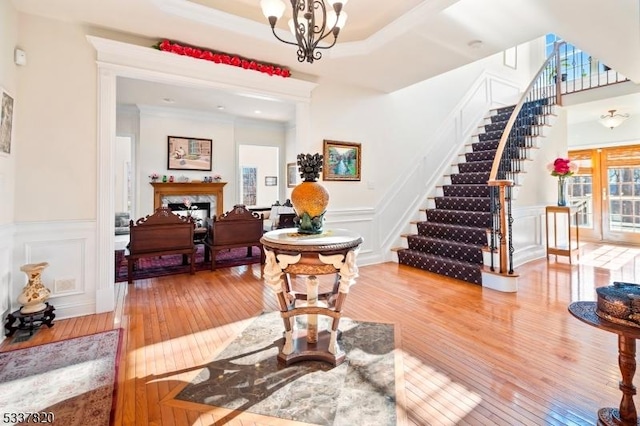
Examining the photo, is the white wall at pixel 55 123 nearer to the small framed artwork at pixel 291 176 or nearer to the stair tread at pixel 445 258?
the stair tread at pixel 445 258


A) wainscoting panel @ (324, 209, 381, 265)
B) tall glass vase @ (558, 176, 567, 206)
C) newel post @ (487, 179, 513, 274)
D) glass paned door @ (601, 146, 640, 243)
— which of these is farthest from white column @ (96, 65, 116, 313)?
glass paned door @ (601, 146, 640, 243)

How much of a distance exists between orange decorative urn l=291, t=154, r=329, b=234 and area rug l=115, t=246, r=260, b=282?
122 inches

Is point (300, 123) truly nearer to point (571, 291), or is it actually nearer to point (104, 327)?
point (104, 327)

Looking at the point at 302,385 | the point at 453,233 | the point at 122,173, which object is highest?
the point at 122,173

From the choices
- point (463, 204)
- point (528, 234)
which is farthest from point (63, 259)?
point (528, 234)

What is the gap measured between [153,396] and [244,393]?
0.52 m

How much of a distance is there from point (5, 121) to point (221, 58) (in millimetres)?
2066

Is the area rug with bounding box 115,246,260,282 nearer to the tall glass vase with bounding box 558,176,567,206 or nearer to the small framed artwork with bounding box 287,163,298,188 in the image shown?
the small framed artwork with bounding box 287,163,298,188

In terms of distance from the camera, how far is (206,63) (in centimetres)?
353

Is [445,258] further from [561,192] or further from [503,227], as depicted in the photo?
[561,192]

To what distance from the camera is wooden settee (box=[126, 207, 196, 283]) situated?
4.09 m

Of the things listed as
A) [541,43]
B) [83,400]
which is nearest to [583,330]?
[83,400]

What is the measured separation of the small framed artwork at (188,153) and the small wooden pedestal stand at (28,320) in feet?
16.5

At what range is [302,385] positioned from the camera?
73.1 inches
